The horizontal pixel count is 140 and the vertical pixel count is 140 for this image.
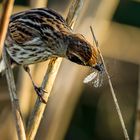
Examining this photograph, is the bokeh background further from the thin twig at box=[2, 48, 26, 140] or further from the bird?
the thin twig at box=[2, 48, 26, 140]

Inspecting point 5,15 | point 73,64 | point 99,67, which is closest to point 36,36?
point 73,64

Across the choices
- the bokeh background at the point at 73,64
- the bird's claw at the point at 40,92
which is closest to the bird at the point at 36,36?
the bird's claw at the point at 40,92

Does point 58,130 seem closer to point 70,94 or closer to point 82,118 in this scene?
point 70,94

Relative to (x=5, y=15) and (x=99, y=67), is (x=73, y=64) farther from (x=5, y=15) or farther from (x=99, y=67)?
(x=5, y=15)

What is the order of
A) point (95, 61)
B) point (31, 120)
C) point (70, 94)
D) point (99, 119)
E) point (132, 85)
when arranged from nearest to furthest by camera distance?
point (95, 61) → point (31, 120) → point (70, 94) → point (132, 85) → point (99, 119)

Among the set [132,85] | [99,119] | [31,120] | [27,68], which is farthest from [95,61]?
[99,119]
